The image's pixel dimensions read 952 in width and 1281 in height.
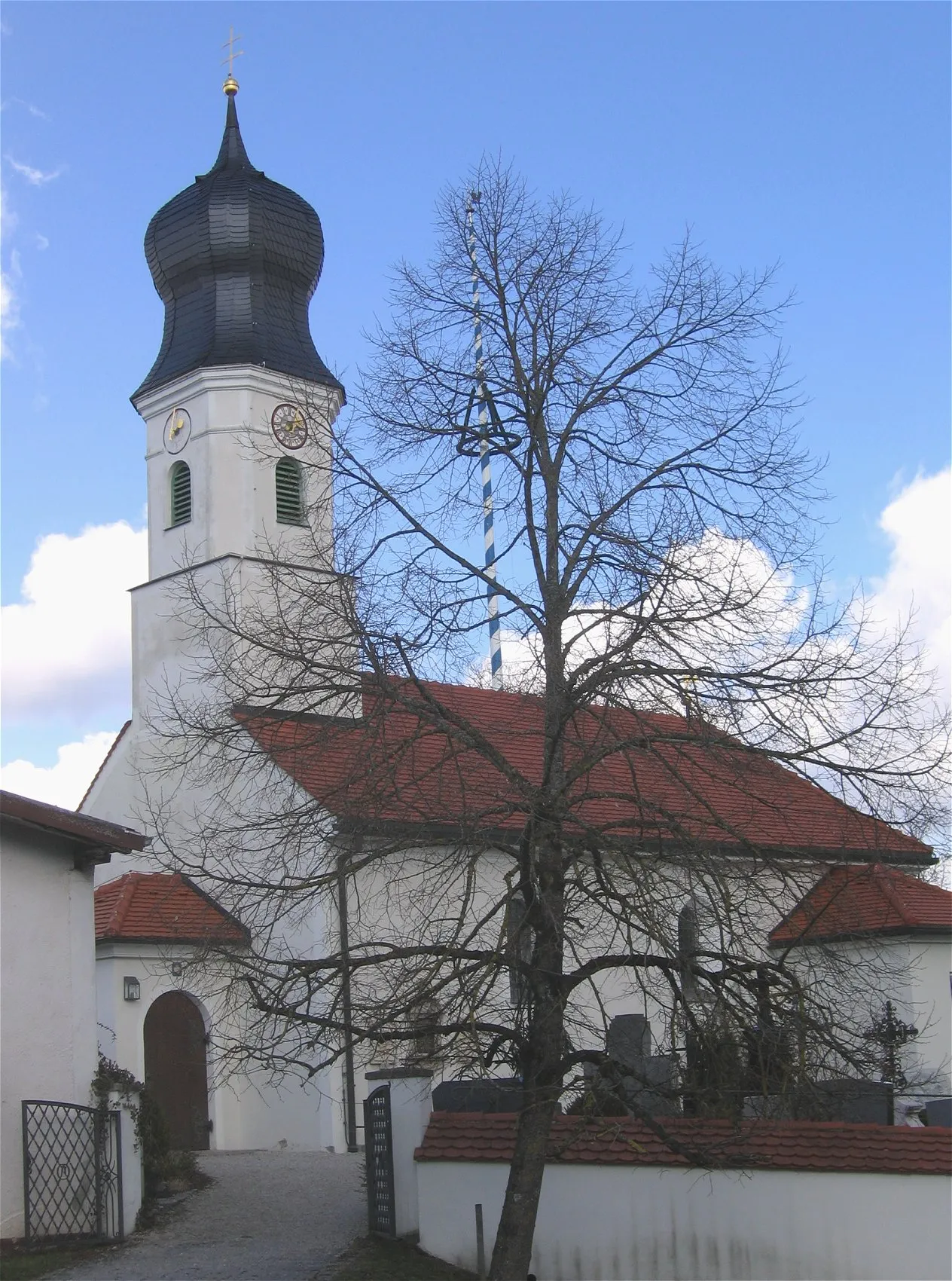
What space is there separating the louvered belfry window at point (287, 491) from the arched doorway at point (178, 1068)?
822cm

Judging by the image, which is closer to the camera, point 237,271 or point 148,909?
point 148,909

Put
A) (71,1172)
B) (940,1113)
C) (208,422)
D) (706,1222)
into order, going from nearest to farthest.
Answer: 1. (706,1222)
2. (71,1172)
3. (940,1113)
4. (208,422)

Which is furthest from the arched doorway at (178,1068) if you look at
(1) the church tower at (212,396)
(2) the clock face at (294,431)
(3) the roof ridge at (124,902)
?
(2) the clock face at (294,431)

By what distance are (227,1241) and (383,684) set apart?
6579 millimetres

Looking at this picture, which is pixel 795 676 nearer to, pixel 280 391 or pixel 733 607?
pixel 733 607

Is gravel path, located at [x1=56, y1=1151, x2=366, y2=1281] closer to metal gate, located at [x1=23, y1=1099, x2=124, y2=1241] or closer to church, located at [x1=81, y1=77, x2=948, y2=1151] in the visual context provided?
metal gate, located at [x1=23, y1=1099, x2=124, y2=1241]

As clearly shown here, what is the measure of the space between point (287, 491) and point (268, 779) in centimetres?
1250

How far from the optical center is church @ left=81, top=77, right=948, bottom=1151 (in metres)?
11.3

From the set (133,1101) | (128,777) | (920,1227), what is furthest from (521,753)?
(920,1227)

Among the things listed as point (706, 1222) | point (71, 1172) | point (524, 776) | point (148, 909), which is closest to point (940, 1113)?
point (706, 1222)

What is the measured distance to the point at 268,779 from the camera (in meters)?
13.9

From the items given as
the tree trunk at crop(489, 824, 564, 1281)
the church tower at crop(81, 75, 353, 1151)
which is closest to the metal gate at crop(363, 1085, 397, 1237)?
the tree trunk at crop(489, 824, 564, 1281)

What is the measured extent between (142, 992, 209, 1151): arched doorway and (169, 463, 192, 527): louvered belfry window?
850 centimetres

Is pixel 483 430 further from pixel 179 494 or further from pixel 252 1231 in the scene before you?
pixel 179 494
